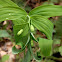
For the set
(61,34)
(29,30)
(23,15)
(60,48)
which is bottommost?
(60,48)

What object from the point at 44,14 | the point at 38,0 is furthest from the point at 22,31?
the point at 38,0

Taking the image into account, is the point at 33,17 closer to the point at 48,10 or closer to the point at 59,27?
the point at 48,10

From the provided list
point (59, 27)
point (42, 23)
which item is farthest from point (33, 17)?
point (59, 27)

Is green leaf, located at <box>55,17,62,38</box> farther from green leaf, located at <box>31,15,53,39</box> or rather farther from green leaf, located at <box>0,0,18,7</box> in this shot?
green leaf, located at <box>0,0,18,7</box>

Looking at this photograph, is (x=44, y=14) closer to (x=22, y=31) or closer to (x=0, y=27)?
(x=22, y=31)

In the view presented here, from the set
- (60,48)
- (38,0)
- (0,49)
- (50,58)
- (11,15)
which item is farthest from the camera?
(38,0)

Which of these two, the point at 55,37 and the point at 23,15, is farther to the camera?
the point at 55,37
